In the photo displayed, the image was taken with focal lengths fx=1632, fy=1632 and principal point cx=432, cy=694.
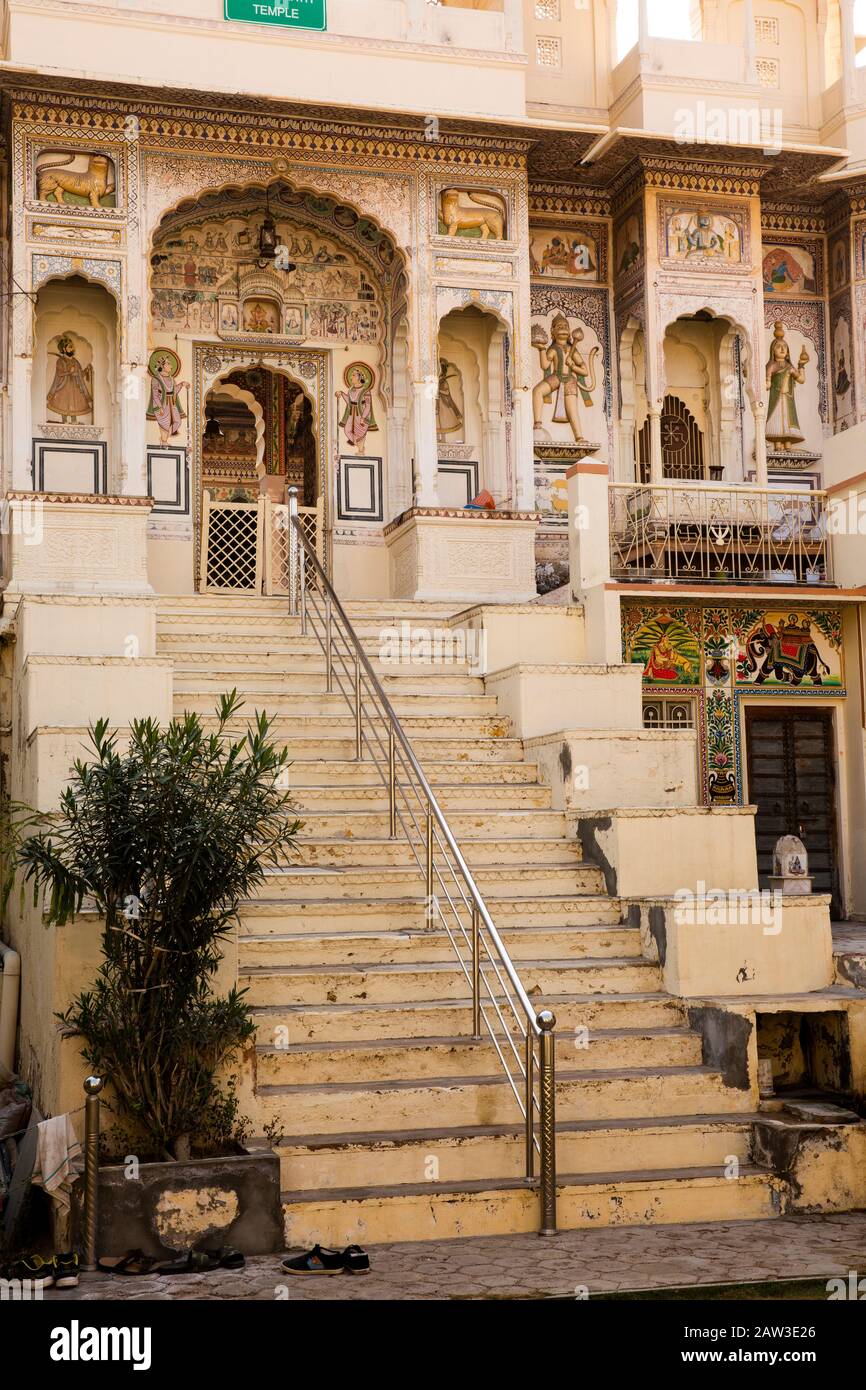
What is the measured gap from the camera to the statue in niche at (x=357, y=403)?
17484 mm

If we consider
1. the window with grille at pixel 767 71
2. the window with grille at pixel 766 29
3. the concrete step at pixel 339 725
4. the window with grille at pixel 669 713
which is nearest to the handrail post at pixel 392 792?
the concrete step at pixel 339 725

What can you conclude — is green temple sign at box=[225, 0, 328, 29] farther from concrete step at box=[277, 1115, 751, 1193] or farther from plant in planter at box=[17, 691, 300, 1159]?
concrete step at box=[277, 1115, 751, 1193]

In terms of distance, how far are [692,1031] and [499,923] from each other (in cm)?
139

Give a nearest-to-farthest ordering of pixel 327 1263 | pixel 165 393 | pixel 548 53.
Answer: pixel 327 1263 < pixel 165 393 < pixel 548 53

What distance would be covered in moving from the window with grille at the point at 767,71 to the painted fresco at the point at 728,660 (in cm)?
708

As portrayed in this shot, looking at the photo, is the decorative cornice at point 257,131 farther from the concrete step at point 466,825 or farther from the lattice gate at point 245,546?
the concrete step at point 466,825

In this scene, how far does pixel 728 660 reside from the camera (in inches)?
592

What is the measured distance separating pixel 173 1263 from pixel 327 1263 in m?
0.67

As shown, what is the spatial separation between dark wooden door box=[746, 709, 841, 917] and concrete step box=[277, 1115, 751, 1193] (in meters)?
6.82

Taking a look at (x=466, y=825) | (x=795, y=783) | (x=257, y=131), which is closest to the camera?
(x=466, y=825)

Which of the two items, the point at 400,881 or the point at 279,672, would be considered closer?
the point at 400,881

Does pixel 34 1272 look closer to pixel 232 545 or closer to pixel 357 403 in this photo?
pixel 232 545

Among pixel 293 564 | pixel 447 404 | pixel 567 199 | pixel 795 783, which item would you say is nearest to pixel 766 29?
pixel 567 199

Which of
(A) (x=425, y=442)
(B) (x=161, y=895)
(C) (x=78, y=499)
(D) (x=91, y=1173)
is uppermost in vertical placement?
(A) (x=425, y=442)
